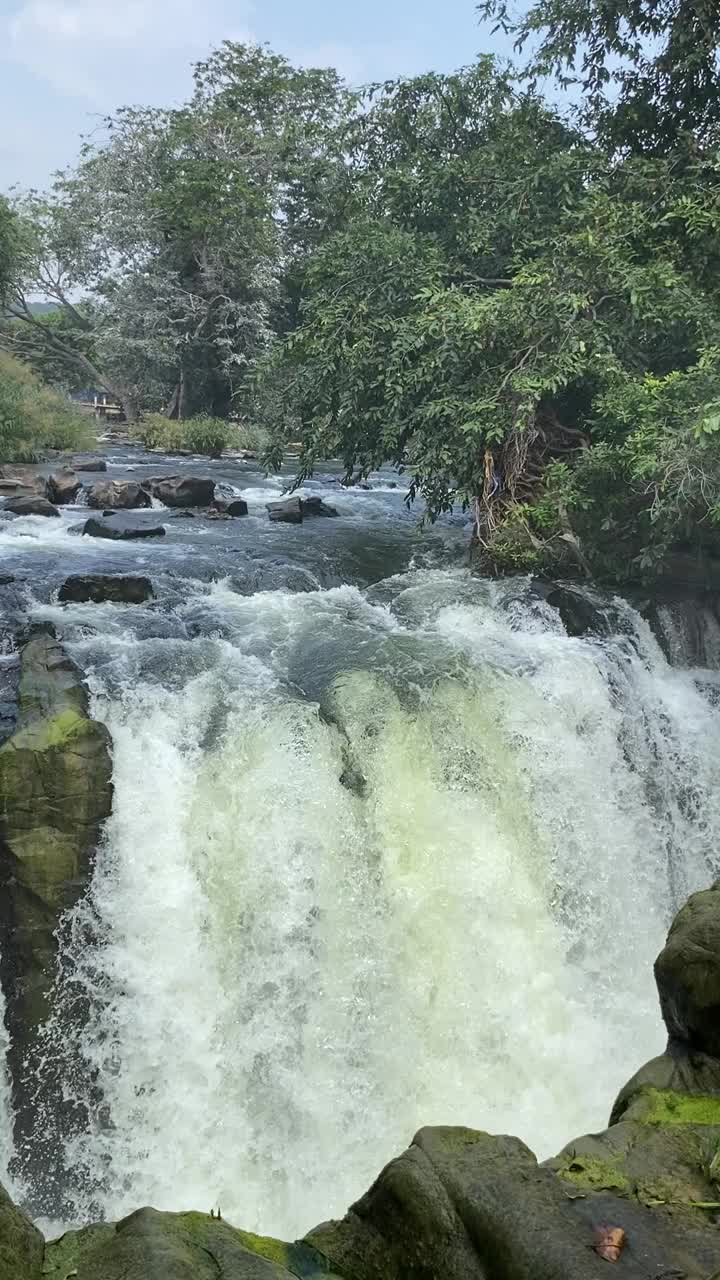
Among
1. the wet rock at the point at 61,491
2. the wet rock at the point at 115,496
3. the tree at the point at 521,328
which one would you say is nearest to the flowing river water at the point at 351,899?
the tree at the point at 521,328

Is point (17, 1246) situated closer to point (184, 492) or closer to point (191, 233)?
point (184, 492)

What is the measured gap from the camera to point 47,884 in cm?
701

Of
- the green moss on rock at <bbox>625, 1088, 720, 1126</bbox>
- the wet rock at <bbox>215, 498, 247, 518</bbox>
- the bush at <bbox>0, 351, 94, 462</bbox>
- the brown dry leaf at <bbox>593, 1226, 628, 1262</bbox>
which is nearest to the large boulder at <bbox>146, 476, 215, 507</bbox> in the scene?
the wet rock at <bbox>215, 498, 247, 518</bbox>

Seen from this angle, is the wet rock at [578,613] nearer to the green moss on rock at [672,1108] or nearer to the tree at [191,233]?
the green moss on rock at [672,1108]

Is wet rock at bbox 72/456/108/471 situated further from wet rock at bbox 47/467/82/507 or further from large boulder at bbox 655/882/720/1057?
large boulder at bbox 655/882/720/1057

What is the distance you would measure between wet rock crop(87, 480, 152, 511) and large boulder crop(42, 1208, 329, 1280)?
15.1 meters

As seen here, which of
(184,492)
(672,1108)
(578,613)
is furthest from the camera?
(184,492)

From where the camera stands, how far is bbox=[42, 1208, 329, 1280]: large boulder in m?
2.69

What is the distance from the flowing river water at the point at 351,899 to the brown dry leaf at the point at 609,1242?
150 inches

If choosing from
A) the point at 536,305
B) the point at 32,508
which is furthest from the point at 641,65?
the point at 32,508

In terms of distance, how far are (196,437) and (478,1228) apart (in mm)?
27076

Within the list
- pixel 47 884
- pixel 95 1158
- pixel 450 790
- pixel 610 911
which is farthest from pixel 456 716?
pixel 95 1158

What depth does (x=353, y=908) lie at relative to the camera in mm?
7488

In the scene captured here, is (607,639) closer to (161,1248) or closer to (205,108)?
(161,1248)
